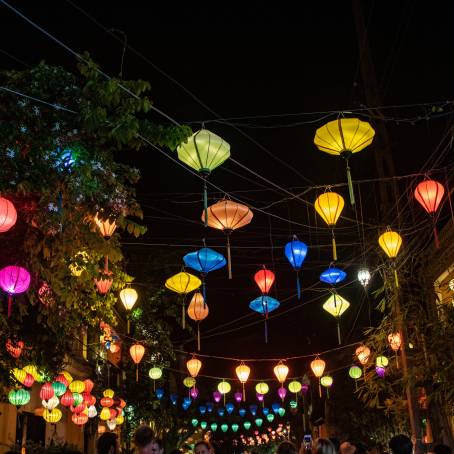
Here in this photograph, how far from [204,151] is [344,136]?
6.78ft

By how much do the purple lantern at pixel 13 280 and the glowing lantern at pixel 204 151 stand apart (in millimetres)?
2891

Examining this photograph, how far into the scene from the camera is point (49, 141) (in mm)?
8227

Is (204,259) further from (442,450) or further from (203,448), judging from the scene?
(442,450)

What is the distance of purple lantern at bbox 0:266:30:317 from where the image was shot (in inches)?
348

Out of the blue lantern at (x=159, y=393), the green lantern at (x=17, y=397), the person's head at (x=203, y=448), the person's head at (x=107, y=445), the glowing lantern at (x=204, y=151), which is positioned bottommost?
the person's head at (x=107, y=445)

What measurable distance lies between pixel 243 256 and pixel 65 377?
6.04 metres

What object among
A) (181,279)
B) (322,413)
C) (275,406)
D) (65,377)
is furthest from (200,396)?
(181,279)

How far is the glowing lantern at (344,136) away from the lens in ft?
Answer: 28.2

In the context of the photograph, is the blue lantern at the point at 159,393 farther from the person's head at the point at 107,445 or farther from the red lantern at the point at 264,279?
the person's head at the point at 107,445

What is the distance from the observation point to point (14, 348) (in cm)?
1021

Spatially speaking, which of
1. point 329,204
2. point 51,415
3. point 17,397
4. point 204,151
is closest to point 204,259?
point 329,204

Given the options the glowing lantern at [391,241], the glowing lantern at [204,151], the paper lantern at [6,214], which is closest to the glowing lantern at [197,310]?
the glowing lantern at [391,241]

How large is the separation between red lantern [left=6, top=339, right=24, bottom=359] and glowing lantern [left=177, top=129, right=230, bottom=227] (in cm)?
405

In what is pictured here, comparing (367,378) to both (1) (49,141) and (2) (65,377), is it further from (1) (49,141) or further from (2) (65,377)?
(1) (49,141)
